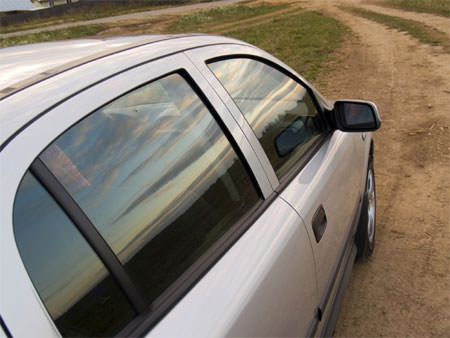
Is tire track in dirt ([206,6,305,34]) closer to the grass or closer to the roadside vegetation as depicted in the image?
the roadside vegetation

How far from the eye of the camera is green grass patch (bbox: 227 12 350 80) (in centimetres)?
1179

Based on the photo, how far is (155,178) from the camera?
142 centimetres

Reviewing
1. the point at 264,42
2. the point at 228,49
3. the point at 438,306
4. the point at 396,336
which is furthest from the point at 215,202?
the point at 264,42

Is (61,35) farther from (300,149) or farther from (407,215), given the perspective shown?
(300,149)

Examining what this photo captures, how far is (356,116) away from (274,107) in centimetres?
62

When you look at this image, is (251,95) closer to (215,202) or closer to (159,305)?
(215,202)

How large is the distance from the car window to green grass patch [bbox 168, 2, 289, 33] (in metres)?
23.1

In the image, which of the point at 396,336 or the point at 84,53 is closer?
the point at 84,53

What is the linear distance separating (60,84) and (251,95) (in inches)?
38.9

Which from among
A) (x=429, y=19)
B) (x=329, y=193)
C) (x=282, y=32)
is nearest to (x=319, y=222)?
(x=329, y=193)

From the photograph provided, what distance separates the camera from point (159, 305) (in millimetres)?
1239

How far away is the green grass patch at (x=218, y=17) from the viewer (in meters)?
27.1

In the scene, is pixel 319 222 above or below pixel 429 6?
above

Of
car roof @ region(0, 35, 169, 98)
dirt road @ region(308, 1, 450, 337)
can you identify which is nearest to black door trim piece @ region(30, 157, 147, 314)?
car roof @ region(0, 35, 169, 98)
